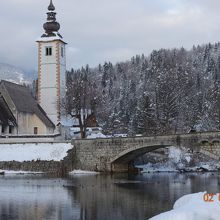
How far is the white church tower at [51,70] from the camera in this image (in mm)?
66688

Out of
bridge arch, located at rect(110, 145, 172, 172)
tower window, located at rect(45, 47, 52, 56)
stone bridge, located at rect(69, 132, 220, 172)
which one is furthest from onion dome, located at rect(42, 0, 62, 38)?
bridge arch, located at rect(110, 145, 172, 172)

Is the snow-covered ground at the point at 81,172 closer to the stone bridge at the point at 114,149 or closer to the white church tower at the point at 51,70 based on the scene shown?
the stone bridge at the point at 114,149

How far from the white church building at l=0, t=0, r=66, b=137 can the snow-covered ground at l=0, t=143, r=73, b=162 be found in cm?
783

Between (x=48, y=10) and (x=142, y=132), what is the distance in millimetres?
22820

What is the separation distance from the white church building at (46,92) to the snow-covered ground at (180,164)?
12918 mm

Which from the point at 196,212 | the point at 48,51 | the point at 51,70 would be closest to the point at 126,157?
the point at 51,70

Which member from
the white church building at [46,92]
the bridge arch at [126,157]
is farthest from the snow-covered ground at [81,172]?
the white church building at [46,92]

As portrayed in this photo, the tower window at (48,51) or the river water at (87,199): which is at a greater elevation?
the tower window at (48,51)

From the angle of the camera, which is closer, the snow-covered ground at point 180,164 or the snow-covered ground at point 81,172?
the snow-covered ground at point 81,172

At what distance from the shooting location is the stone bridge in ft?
165

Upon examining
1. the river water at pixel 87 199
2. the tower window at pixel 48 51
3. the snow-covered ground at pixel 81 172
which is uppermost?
the tower window at pixel 48 51

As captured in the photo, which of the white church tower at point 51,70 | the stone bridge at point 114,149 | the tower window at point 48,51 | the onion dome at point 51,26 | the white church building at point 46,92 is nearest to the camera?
the stone bridge at point 114,149

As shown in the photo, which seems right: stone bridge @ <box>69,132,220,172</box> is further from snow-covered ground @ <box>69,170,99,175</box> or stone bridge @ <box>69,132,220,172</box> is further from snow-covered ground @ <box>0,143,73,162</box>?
snow-covered ground @ <box>0,143,73,162</box>

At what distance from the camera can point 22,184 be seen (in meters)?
40.1
